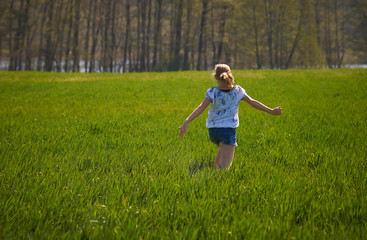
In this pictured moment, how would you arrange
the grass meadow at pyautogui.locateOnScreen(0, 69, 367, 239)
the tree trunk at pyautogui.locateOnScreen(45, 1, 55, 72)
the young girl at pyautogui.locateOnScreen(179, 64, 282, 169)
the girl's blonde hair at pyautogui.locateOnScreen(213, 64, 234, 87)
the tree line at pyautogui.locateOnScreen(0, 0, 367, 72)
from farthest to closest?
the tree line at pyautogui.locateOnScreen(0, 0, 367, 72)
the tree trunk at pyautogui.locateOnScreen(45, 1, 55, 72)
the young girl at pyautogui.locateOnScreen(179, 64, 282, 169)
the girl's blonde hair at pyautogui.locateOnScreen(213, 64, 234, 87)
the grass meadow at pyautogui.locateOnScreen(0, 69, 367, 239)

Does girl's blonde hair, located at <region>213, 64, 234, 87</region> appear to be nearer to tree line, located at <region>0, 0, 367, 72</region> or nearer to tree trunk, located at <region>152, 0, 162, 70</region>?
tree line, located at <region>0, 0, 367, 72</region>

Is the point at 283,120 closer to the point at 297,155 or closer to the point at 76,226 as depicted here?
the point at 297,155

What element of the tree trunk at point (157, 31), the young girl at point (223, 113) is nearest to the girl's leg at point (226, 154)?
the young girl at point (223, 113)

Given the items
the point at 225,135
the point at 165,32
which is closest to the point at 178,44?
the point at 165,32

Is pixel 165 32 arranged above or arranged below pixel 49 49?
above

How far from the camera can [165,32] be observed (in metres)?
49.9

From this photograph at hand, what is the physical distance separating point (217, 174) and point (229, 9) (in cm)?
4767

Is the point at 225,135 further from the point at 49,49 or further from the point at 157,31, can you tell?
the point at 49,49

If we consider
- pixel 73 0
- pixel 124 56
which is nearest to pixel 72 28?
pixel 73 0

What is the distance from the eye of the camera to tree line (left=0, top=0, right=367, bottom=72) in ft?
149

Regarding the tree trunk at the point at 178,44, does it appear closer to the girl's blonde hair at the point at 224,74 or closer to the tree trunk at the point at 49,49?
the tree trunk at the point at 49,49

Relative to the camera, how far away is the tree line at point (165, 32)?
45.5 meters

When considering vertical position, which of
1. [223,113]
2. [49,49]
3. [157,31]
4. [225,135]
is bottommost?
[225,135]

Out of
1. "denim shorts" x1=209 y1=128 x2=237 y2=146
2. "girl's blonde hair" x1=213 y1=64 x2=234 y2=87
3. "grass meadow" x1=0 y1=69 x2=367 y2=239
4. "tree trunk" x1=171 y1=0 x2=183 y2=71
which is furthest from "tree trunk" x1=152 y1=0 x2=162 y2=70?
"denim shorts" x1=209 y1=128 x2=237 y2=146
